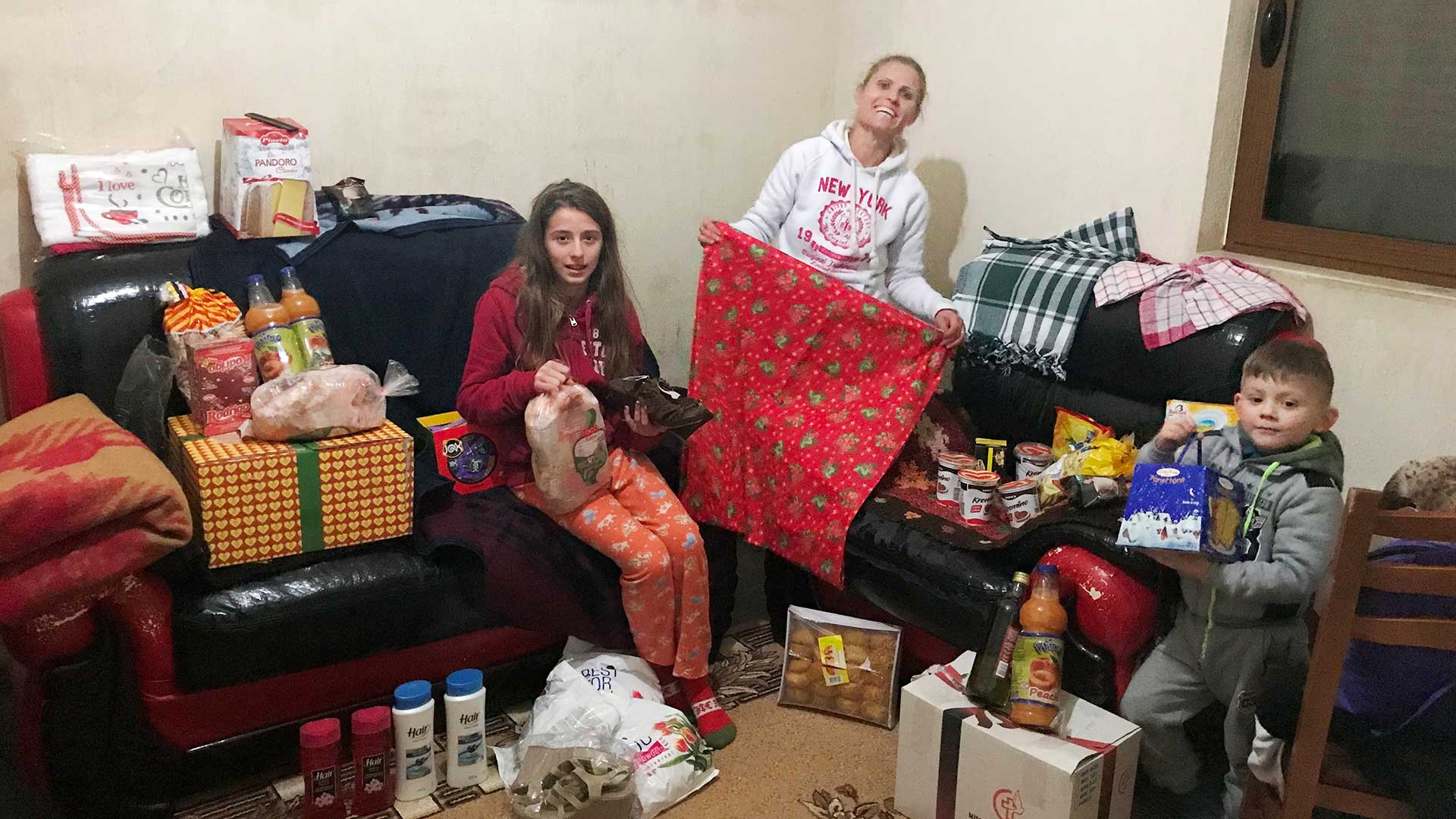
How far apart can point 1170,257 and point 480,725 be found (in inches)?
75.2

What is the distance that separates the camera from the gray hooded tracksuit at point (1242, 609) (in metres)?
1.79

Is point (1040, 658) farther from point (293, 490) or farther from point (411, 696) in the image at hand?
point (293, 490)

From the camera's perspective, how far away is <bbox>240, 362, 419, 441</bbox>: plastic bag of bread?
2.05 m

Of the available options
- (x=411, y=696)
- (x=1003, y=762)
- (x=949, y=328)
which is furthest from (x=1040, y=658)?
(x=411, y=696)

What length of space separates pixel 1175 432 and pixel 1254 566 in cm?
31

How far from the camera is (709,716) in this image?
7.57ft

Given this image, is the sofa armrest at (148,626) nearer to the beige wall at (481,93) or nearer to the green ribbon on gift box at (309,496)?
the green ribbon on gift box at (309,496)

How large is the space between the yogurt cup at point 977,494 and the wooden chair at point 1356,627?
0.88 metres

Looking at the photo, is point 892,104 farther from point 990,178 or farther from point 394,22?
point 394,22

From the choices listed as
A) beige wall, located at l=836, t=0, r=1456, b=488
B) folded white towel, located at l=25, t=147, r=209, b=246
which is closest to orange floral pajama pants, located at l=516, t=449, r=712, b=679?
folded white towel, located at l=25, t=147, r=209, b=246

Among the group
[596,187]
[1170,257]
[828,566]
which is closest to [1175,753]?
[828,566]

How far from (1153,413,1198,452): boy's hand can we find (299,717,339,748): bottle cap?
62.5 inches

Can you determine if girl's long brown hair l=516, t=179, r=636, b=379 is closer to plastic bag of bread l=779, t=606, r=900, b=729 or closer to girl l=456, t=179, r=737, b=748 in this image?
girl l=456, t=179, r=737, b=748

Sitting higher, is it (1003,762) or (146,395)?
(146,395)
